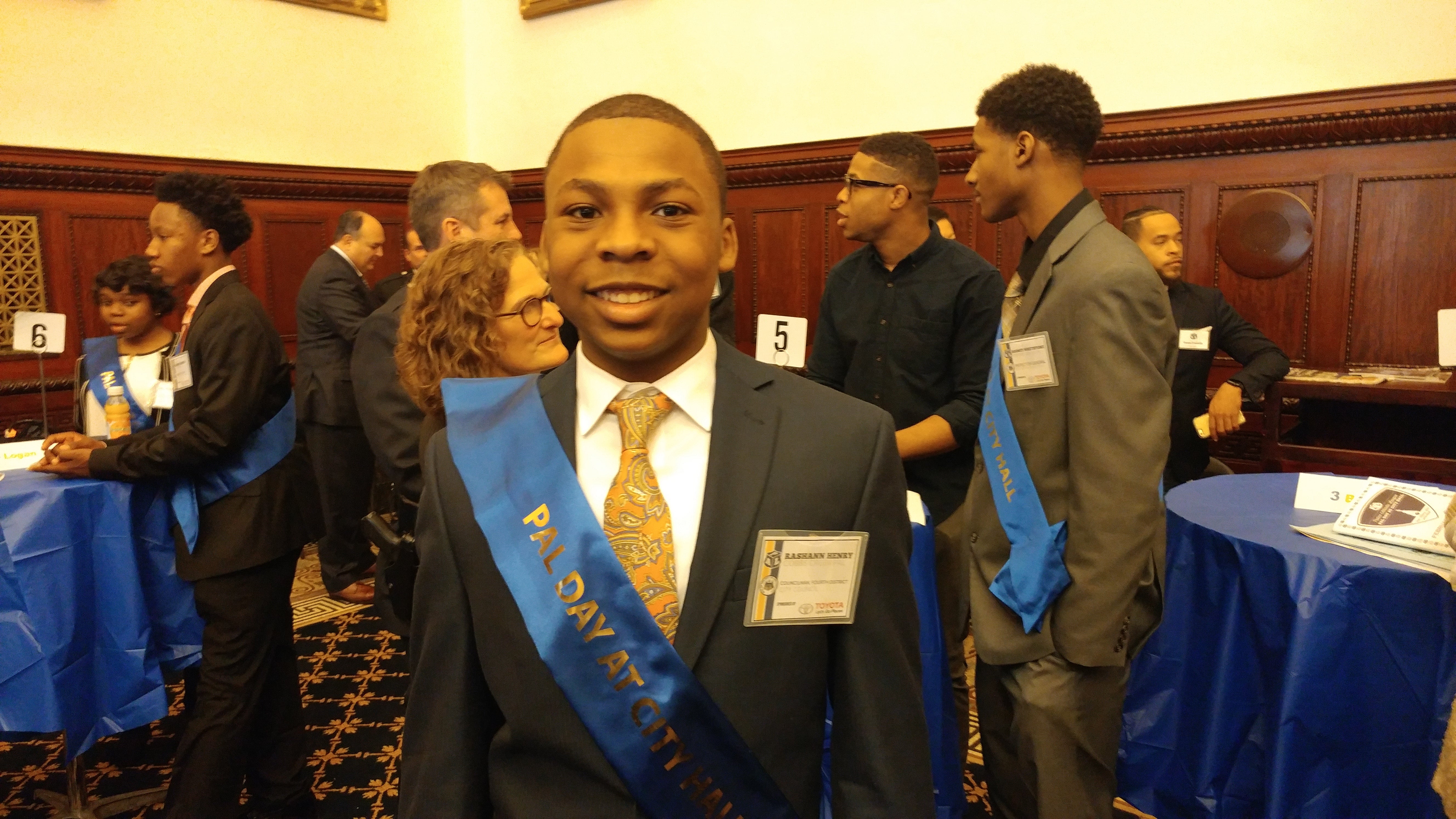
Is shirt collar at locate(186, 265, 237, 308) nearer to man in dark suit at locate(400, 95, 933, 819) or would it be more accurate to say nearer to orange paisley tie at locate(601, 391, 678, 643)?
man in dark suit at locate(400, 95, 933, 819)

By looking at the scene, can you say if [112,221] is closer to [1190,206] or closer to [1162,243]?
[1162,243]

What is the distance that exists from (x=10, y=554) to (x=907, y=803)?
2.40 m

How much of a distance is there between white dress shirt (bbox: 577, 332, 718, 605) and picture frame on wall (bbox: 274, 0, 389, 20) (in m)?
6.09

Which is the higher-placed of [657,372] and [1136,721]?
[657,372]

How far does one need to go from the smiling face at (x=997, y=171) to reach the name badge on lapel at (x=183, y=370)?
207 cm

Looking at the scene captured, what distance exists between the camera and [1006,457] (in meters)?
1.83

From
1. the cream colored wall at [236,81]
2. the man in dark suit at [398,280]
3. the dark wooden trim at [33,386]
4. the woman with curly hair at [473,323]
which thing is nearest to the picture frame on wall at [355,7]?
the cream colored wall at [236,81]

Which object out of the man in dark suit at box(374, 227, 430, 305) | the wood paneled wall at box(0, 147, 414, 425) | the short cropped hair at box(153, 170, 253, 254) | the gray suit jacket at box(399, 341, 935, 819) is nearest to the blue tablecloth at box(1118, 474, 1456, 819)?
the gray suit jacket at box(399, 341, 935, 819)

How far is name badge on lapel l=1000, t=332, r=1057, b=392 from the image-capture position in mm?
1754

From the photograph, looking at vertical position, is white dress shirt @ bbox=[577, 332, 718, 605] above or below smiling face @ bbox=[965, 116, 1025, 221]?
below

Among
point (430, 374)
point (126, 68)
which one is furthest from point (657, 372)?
point (126, 68)

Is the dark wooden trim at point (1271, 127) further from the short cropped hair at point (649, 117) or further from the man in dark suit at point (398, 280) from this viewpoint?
the short cropped hair at point (649, 117)

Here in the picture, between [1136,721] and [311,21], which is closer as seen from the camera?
[1136,721]

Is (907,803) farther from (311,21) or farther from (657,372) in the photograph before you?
(311,21)
